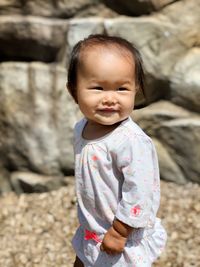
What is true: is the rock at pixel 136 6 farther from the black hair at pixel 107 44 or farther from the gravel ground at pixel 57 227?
the black hair at pixel 107 44

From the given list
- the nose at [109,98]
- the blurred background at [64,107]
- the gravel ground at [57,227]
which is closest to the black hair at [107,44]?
the nose at [109,98]

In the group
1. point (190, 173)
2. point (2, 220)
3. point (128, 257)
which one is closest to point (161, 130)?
point (190, 173)

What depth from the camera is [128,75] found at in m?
1.69

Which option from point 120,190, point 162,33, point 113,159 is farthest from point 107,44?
point 162,33

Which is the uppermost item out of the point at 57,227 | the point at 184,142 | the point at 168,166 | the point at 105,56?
the point at 105,56

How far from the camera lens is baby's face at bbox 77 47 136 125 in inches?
65.7

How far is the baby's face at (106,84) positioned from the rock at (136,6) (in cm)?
170

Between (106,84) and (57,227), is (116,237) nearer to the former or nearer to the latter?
(106,84)

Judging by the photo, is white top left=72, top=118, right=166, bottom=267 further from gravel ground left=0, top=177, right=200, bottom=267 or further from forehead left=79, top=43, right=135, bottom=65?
gravel ground left=0, top=177, right=200, bottom=267

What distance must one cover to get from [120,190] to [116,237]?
0.47ft

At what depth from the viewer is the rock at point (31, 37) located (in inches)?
135

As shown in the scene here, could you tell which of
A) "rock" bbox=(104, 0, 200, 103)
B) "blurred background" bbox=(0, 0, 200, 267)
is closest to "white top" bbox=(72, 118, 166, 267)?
"blurred background" bbox=(0, 0, 200, 267)

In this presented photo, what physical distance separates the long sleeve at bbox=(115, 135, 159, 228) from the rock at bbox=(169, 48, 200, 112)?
1.75 metres

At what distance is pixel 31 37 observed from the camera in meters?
Answer: 3.47
